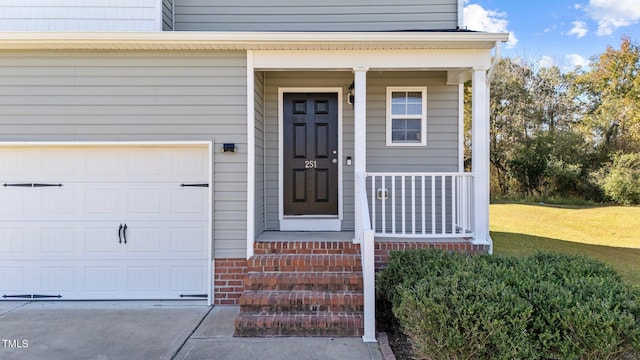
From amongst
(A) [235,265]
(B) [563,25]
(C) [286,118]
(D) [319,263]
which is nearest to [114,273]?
(A) [235,265]

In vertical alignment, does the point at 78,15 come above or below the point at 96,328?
above

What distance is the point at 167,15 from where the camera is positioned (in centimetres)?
527

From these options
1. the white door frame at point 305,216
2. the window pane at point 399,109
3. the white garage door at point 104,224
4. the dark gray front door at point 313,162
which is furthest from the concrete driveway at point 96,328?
the window pane at point 399,109

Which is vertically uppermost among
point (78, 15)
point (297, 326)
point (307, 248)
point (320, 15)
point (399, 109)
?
point (320, 15)

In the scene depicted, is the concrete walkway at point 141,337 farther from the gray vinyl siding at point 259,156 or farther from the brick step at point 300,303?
the gray vinyl siding at point 259,156

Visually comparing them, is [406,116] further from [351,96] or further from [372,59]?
[372,59]

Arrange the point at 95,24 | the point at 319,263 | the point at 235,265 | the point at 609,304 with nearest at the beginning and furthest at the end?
the point at 609,304 → the point at 319,263 → the point at 235,265 → the point at 95,24

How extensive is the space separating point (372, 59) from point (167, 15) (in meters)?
2.95

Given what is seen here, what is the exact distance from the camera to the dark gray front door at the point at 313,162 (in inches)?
217

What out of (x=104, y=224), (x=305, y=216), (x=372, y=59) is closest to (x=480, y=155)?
(x=372, y=59)

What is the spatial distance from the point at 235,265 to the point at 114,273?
1.53m

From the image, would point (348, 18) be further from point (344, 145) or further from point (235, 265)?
point (235, 265)

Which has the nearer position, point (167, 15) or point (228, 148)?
point (228, 148)

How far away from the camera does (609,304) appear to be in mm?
2547
